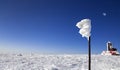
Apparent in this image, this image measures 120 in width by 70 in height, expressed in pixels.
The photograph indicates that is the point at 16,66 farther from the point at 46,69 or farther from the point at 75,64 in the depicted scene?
the point at 75,64

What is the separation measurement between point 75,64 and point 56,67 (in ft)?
9.88

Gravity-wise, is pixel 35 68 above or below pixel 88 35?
below

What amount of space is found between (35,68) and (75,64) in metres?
5.04

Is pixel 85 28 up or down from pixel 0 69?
up

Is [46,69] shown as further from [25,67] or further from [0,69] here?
[0,69]

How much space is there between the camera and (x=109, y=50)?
4425 centimetres

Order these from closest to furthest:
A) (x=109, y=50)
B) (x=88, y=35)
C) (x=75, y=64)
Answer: (x=88, y=35) → (x=75, y=64) → (x=109, y=50)

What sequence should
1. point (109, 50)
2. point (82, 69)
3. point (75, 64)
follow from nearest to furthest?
point (82, 69)
point (75, 64)
point (109, 50)

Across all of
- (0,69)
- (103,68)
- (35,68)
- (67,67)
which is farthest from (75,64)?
(0,69)

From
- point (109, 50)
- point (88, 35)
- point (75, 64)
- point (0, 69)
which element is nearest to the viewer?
point (88, 35)

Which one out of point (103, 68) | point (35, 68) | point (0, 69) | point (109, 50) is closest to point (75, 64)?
point (103, 68)

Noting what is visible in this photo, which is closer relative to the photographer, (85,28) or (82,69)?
(85,28)

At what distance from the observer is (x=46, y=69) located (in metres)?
20.0

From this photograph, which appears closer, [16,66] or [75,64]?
[16,66]
